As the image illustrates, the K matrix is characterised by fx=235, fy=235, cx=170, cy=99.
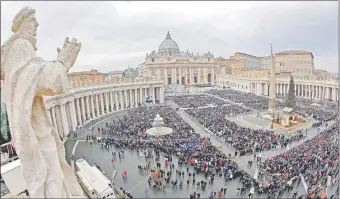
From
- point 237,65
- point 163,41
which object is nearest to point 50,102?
point 237,65

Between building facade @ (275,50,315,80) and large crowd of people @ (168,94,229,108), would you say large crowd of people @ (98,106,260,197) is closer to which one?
large crowd of people @ (168,94,229,108)

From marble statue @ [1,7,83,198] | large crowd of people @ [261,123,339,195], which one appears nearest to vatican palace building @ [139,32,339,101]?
large crowd of people @ [261,123,339,195]

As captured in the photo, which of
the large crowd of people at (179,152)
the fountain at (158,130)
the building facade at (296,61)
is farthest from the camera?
the building facade at (296,61)

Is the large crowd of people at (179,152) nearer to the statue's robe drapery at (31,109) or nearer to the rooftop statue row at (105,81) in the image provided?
the rooftop statue row at (105,81)

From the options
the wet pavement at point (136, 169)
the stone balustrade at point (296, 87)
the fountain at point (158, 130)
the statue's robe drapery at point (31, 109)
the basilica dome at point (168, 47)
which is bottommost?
the wet pavement at point (136, 169)

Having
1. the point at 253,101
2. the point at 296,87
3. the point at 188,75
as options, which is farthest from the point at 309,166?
the point at 188,75

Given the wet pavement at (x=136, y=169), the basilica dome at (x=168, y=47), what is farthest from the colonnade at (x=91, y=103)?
Result: the basilica dome at (x=168, y=47)
